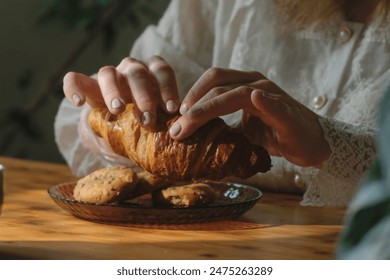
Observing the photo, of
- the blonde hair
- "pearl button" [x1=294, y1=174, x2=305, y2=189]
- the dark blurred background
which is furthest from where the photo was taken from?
the dark blurred background

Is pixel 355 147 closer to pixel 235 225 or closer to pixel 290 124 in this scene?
pixel 290 124

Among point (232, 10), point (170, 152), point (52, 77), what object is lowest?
point (52, 77)

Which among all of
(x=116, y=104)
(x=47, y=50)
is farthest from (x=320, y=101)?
(x=47, y=50)

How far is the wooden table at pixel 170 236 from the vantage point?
2.14 feet

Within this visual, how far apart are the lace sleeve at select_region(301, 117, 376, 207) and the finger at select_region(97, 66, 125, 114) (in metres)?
0.28

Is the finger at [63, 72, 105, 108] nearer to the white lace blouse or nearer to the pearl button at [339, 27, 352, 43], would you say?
the white lace blouse

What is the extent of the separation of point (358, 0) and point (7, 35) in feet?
4.77

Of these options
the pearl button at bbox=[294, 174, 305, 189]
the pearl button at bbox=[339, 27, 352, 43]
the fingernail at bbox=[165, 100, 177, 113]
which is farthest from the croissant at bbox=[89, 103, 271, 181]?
the pearl button at bbox=[339, 27, 352, 43]

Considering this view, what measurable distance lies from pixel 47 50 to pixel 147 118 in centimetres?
170

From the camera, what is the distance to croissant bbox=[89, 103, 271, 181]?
76cm

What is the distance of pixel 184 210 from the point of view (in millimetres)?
733

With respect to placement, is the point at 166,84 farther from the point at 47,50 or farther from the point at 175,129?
the point at 47,50

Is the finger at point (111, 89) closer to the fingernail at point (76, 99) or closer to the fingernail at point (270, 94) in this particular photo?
the fingernail at point (76, 99)

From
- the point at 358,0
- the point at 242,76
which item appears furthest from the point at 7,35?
the point at 242,76
